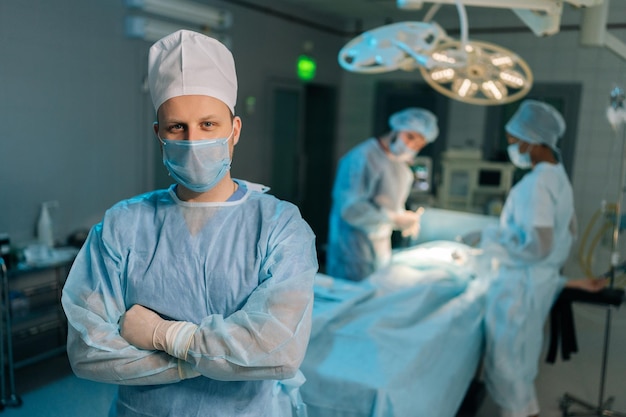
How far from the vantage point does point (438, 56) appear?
101 inches

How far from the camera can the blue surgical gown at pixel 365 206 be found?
3859 mm

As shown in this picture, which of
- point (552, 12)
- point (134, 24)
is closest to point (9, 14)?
point (134, 24)

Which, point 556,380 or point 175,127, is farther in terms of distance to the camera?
point 556,380

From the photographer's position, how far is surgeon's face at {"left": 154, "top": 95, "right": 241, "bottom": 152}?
4.09ft

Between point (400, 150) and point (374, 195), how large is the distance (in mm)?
348

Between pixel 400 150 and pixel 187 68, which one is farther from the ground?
pixel 187 68

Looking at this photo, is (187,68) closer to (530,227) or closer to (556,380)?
(530,227)

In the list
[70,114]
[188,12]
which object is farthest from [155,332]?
[188,12]

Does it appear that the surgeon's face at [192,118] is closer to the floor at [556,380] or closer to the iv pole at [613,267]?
the floor at [556,380]

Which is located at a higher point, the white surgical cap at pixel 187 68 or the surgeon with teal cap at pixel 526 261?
the white surgical cap at pixel 187 68

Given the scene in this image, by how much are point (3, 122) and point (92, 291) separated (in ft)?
6.70

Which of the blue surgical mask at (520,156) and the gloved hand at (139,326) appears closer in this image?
the gloved hand at (139,326)

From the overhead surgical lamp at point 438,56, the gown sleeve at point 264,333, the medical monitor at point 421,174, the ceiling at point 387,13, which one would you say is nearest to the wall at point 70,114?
the ceiling at point 387,13

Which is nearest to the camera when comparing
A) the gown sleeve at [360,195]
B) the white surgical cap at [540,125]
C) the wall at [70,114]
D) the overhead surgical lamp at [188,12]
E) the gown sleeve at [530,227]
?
the gown sleeve at [530,227]
